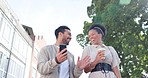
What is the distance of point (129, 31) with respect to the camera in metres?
11.5

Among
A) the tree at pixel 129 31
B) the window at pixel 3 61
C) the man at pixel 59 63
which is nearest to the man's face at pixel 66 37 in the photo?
the man at pixel 59 63

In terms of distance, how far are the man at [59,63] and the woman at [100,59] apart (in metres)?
0.12

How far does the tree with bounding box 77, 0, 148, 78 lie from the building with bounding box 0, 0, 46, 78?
928 cm

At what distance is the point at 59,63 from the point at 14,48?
66.4 feet

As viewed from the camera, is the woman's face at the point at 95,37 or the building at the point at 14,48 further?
the building at the point at 14,48

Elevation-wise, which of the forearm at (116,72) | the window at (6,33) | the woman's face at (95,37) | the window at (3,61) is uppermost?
the window at (6,33)

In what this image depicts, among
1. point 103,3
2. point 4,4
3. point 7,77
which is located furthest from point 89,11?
point 7,77

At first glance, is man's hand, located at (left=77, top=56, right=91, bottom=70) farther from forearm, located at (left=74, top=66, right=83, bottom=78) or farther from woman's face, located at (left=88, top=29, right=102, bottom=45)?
woman's face, located at (left=88, top=29, right=102, bottom=45)

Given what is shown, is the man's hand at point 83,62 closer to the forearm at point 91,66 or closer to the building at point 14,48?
the forearm at point 91,66

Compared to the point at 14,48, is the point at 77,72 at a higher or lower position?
lower

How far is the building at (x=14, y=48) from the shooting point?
60.9ft

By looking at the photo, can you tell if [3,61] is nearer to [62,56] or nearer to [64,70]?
[64,70]

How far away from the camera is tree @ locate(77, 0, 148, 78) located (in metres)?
11.0

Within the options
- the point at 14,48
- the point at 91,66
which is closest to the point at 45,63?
the point at 91,66
